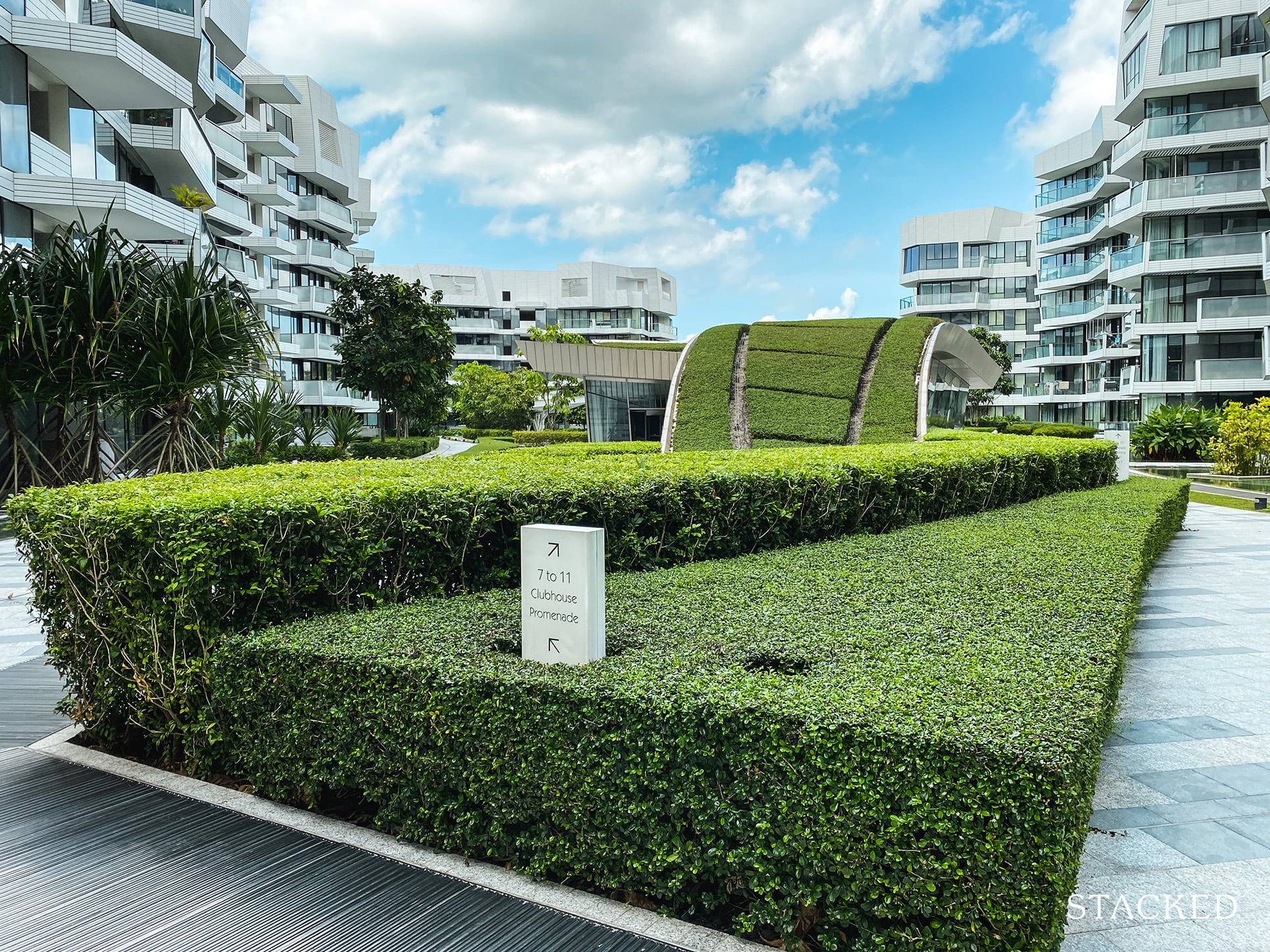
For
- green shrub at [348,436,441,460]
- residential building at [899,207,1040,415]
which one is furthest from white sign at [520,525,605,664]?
residential building at [899,207,1040,415]

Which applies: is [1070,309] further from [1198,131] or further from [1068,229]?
[1198,131]

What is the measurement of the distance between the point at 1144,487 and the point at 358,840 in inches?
526

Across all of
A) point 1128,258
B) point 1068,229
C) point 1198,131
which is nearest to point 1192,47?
point 1198,131

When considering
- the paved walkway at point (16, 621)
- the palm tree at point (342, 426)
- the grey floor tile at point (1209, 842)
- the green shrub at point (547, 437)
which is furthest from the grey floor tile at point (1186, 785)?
the green shrub at point (547, 437)

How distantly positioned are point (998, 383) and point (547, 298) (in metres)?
45.9

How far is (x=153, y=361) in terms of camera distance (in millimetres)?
9453

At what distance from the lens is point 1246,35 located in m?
31.7

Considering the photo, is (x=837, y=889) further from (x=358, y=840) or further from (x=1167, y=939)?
(x=358, y=840)

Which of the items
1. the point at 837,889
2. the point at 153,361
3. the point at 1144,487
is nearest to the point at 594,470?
the point at 837,889

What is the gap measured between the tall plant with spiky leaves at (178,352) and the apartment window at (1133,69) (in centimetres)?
3702

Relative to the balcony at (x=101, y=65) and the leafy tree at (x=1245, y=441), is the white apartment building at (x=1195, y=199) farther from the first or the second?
the balcony at (x=101, y=65)

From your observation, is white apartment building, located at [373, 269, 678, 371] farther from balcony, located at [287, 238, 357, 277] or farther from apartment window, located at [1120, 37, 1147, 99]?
apartment window, located at [1120, 37, 1147, 99]

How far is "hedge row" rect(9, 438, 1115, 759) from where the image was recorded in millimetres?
4430

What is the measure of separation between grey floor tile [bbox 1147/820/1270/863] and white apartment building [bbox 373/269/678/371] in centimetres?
7942
